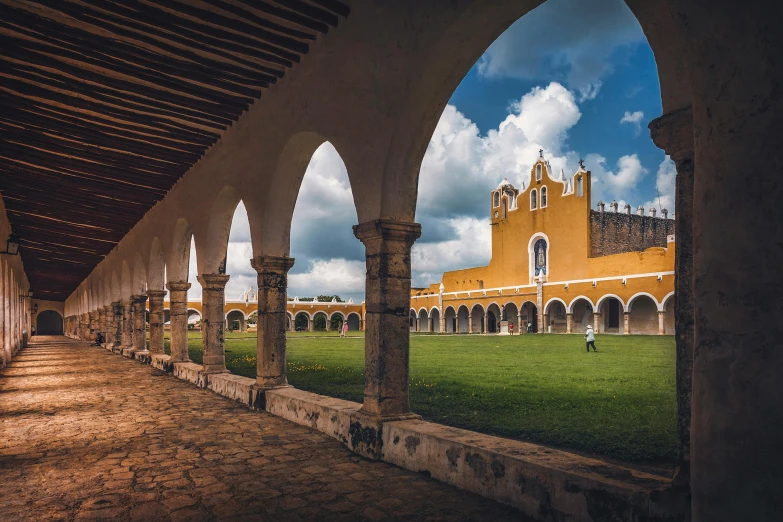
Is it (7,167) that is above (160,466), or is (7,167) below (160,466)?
above

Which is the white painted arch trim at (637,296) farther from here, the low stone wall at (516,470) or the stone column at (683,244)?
the stone column at (683,244)

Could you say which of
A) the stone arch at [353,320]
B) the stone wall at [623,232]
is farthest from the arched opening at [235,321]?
the stone wall at [623,232]

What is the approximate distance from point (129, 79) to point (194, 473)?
4423 millimetres

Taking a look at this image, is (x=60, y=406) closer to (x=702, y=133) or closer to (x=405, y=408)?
(x=405, y=408)

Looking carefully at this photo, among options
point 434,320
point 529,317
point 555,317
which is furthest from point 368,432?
point 434,320

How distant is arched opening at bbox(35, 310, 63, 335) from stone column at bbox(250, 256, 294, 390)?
5075 centimetres

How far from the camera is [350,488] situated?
3.66 metres

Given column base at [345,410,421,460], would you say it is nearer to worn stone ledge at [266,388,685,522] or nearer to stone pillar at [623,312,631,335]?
worn stone ledge at [266,388,685,522]

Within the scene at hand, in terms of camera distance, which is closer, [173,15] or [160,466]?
[160,466]

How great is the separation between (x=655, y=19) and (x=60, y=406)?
25.7 feet

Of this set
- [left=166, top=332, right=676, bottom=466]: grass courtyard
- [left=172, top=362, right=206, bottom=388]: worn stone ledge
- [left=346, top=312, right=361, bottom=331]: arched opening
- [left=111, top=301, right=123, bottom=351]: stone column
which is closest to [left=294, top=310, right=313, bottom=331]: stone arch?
[left=346, top=312, right=361, bottom=331]: arched opening

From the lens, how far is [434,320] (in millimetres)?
49219

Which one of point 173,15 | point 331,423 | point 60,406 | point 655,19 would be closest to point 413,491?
point 331,423

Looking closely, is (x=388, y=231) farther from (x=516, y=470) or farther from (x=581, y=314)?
(x=581, y=314)
